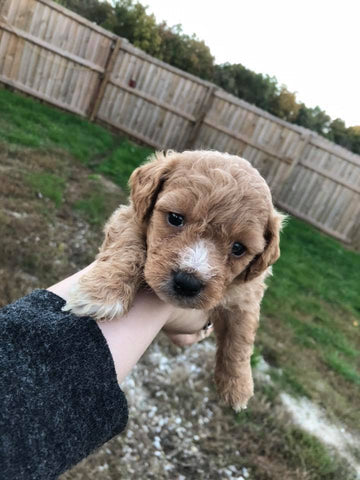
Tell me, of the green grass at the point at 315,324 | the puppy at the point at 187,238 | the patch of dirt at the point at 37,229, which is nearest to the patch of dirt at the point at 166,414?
the patch of dirt at the point at 37,229

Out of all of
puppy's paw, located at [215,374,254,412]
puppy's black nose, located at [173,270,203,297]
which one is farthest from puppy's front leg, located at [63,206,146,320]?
puppy's paw, located at [215,374,254,412]

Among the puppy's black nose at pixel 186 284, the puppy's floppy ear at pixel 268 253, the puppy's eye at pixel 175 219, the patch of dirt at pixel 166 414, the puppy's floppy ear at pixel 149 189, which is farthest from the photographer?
the patch of dirt at pixel 166 414

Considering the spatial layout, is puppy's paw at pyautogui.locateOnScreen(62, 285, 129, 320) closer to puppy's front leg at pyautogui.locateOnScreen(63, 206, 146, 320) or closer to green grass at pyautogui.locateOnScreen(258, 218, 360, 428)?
puppy's front leg at pyautogui.locateOnScreen(63, 206, 146, 320)

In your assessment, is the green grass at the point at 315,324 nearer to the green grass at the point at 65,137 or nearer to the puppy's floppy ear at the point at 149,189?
the puppy's floppy ear at the point at 149,189

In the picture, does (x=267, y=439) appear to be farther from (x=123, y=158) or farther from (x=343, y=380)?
(x=123, y=158)

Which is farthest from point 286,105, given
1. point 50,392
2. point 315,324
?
point 50,392

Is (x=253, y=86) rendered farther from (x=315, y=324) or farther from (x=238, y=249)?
(x=238, y=249)
